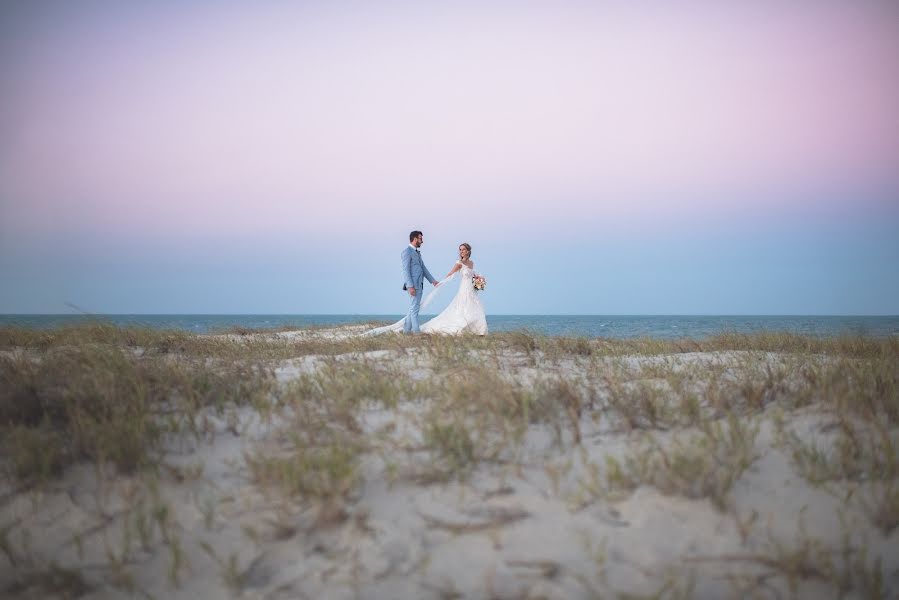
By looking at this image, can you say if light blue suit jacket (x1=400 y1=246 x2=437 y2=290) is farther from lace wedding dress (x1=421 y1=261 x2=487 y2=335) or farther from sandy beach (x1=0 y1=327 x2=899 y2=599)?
sandy beach (x1=0 y1=327 x2=899 y2=599)

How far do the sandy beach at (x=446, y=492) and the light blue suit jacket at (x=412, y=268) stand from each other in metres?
8.40

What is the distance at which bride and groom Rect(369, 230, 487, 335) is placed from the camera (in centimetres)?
1248

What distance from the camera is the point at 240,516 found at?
289cm

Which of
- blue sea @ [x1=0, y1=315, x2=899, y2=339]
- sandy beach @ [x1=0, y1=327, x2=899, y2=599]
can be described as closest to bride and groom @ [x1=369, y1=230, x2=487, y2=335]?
blue sea @ [x1=0, y1=315, x2=899, y2=339]

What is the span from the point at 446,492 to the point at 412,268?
399 inches

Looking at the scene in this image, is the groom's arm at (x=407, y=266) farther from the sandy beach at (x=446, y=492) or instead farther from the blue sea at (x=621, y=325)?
the sandy beach at (x=446, y=492)

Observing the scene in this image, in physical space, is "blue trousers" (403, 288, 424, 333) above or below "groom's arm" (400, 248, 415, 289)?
below

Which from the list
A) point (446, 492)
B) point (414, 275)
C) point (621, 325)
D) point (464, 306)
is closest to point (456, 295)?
point (464, 306)

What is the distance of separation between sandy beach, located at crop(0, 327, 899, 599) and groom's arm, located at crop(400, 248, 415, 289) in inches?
330

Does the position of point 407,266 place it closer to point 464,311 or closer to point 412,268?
point 412,268

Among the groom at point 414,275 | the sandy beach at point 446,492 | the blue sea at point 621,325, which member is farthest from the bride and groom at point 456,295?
the sandy beach at point 446,492

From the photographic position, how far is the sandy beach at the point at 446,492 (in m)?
2.48

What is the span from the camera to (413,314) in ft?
43.1

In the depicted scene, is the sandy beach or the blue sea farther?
the blue sea
